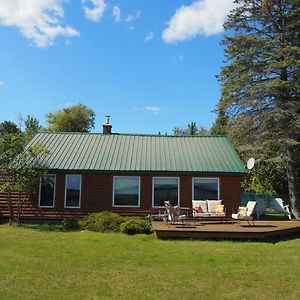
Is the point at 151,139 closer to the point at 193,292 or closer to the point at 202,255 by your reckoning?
the point at 202,255

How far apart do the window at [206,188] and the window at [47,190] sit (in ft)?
20.0

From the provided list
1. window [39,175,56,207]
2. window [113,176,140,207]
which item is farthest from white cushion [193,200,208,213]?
window [39,175,56,207]

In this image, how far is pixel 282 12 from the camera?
23.3 meters

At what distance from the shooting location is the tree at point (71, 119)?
189 ft

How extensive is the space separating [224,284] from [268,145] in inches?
649

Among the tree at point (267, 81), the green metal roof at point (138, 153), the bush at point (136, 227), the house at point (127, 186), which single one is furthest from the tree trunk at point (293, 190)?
the bush at point (136, 227)

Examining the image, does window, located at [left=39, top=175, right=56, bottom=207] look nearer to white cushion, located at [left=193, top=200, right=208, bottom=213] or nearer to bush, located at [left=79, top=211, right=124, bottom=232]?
bush, located at [left=79, top=211, right=124, bottom=232]

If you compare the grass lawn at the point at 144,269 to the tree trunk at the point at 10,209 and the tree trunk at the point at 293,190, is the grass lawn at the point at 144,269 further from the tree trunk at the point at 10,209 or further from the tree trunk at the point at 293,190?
the tree trunk at the point at 293,190

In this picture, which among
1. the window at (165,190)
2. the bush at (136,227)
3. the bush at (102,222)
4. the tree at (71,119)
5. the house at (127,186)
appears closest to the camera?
the bush at (136,227)

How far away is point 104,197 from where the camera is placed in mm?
18859

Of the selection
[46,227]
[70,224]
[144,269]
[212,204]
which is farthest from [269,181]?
[144,269]

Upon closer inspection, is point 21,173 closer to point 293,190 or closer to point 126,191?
point 126,191

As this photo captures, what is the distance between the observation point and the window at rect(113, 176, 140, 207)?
61.9 feet

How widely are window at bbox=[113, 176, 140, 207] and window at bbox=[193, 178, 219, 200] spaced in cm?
249
